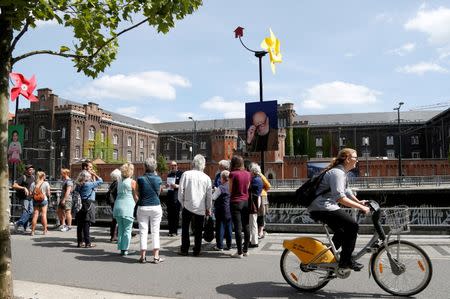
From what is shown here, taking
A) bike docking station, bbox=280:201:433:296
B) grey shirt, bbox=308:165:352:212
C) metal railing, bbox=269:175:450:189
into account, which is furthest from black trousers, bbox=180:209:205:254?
metal railing, bbox=269:175:450:189

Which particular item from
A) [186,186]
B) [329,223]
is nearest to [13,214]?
[186,186]

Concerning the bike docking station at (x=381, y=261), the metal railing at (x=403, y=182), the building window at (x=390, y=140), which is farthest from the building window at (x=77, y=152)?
the bike docking station at (x=381, y=261)

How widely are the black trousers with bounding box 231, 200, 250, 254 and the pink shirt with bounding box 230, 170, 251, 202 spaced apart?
11cm

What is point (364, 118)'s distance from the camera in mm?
95375

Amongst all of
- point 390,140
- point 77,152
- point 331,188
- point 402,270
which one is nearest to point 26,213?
point 331,188

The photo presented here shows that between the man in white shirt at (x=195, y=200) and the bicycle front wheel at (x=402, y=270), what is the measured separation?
12.4 feet

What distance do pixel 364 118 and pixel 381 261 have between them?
95.2 metres

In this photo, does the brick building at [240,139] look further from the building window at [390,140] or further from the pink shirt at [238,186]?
the pink shirt at [238,186]

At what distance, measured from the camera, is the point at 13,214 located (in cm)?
1425

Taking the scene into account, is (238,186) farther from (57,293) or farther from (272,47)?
(272,47)

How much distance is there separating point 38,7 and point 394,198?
36393 millimetres

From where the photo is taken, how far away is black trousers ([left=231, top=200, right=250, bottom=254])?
8.12m

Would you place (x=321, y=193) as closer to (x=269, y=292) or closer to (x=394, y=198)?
(x=269, y=292)

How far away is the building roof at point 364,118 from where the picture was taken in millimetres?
92375
